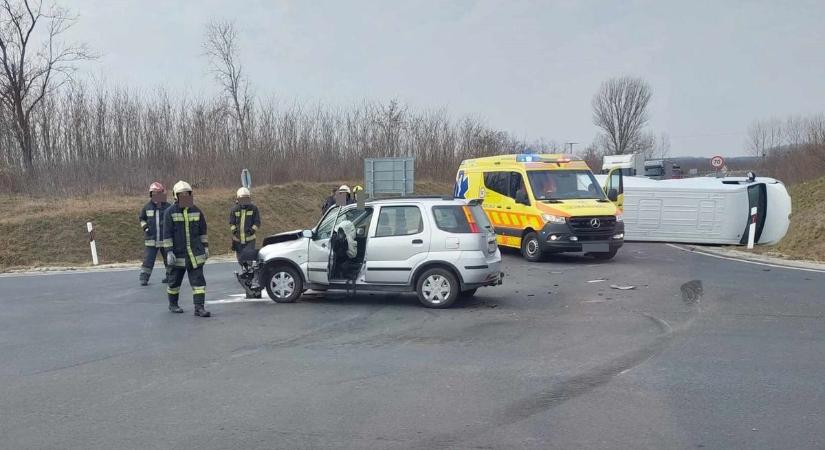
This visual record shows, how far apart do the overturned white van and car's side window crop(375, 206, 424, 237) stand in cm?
1290

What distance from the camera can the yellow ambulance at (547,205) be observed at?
1606cm

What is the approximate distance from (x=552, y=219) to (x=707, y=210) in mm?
7119

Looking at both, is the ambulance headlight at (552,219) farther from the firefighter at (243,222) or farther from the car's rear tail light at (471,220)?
the firefighter at (243,222)

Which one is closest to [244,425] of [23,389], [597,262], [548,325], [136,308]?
[23,389]

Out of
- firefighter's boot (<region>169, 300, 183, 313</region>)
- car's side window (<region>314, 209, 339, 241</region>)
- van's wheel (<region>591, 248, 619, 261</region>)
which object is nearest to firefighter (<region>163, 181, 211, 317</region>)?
firefighter's boot (<region>169, 300, 183, 313</region>)

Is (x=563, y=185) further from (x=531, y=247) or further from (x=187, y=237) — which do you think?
(x=187, y=237)

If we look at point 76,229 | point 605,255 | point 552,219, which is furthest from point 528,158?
point 76,229

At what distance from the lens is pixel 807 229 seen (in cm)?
1817

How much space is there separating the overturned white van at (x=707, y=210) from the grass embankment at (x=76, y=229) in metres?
13.7

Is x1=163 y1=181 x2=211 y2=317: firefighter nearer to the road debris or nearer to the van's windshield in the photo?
the road debris

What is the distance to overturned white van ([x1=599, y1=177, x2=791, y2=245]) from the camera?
20.5 metres

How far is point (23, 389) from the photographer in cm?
643

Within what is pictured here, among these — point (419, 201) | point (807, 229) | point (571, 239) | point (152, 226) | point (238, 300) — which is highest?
point (419, 201)

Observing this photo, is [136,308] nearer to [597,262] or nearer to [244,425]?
[244,425]
